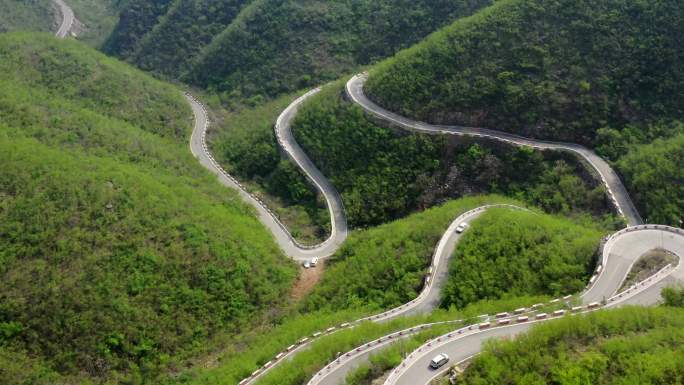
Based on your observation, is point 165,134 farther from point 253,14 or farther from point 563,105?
point 563,105

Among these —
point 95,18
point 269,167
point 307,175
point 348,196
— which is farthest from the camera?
point 95,18

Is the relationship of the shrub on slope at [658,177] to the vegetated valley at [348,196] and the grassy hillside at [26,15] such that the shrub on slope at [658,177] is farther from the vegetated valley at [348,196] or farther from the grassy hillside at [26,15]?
the grassy hillside at [26,15]

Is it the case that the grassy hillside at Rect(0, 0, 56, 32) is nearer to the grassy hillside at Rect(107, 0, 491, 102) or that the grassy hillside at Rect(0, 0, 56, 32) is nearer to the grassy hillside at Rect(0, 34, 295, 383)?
the grassy hillside at Rect(107, 0, 491, 102)

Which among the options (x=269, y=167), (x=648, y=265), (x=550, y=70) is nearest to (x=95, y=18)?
(x=269, y=167)

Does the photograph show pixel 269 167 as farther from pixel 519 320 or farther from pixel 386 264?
pixel 519 320

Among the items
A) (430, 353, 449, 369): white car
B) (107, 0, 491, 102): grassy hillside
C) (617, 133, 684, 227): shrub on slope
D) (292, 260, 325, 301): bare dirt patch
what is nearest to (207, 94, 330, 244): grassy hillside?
(292, 260, 325, 301): bare dirt patch

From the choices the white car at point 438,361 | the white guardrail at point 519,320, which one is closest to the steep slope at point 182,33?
the white guardrail at point 519,320

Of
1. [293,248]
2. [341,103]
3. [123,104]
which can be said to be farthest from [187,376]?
[123,104]
